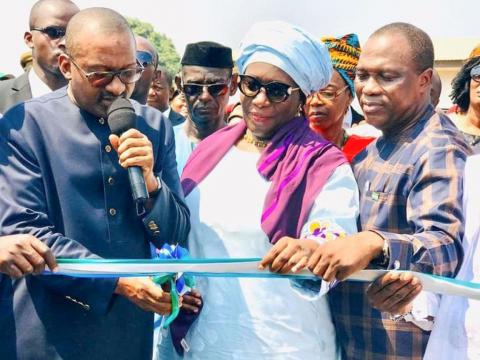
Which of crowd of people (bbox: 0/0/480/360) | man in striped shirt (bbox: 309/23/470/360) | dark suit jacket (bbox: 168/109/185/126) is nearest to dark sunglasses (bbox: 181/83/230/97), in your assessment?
dark suit jacket (bbox: 168/109/185/126)

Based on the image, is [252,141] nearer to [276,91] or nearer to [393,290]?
[276,91]

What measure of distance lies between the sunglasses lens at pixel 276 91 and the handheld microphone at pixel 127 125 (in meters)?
0.79

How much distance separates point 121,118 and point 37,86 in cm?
265

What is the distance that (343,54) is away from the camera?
579 cm

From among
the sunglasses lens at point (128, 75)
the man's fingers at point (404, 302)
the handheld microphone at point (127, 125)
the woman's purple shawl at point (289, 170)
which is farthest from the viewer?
the woman's purple shawl at point (289, 170)

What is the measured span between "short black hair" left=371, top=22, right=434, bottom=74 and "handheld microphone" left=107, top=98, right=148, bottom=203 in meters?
1.40

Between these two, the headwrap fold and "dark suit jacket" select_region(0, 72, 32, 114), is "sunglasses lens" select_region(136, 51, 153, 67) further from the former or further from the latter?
the headwrap fold

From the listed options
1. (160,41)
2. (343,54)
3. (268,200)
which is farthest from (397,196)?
(160,41)

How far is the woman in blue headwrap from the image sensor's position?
4059 millimetres

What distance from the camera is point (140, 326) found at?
403 cm

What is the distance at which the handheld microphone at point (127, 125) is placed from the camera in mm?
3477

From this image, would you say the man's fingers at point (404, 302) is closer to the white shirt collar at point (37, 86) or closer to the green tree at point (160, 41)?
the white shirt collar at point (37, 86)

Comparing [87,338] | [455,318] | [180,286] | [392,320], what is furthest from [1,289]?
[455,318]

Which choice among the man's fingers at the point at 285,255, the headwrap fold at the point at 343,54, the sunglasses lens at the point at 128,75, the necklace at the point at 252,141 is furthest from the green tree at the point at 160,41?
the man's fingers at the point at 285,255
